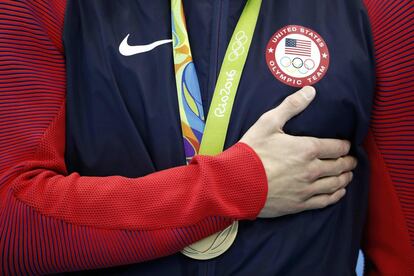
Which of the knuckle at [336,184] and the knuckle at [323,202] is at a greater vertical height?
the knuckle at [336,184]

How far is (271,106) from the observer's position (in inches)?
34.9

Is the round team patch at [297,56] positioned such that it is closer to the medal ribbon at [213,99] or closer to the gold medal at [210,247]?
the medal ribbon at [213,99]

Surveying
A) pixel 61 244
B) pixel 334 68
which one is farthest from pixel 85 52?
pixel 334 68

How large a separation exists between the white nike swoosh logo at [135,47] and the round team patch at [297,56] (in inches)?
8.7

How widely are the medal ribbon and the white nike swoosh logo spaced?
1.4 inches

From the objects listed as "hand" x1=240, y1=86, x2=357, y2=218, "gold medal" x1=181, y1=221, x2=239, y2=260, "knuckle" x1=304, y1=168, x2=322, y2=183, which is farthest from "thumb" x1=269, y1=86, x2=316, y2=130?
"gold medal" x1=181, y1=221, x2=239, y2=260

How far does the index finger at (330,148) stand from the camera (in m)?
0.89

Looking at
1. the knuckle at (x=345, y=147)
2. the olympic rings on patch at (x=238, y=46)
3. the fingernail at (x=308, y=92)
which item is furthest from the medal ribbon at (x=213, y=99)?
the knuckle at (x=345, y=147)

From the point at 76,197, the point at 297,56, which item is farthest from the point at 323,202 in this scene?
the point at 76,197

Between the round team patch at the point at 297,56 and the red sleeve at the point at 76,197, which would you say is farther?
the round team patch at the point at 297,56

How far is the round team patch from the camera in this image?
89 cm

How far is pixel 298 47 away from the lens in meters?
0.91

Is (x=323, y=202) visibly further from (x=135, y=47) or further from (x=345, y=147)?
(x=135, y=47)

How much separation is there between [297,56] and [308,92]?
0.29 feet
